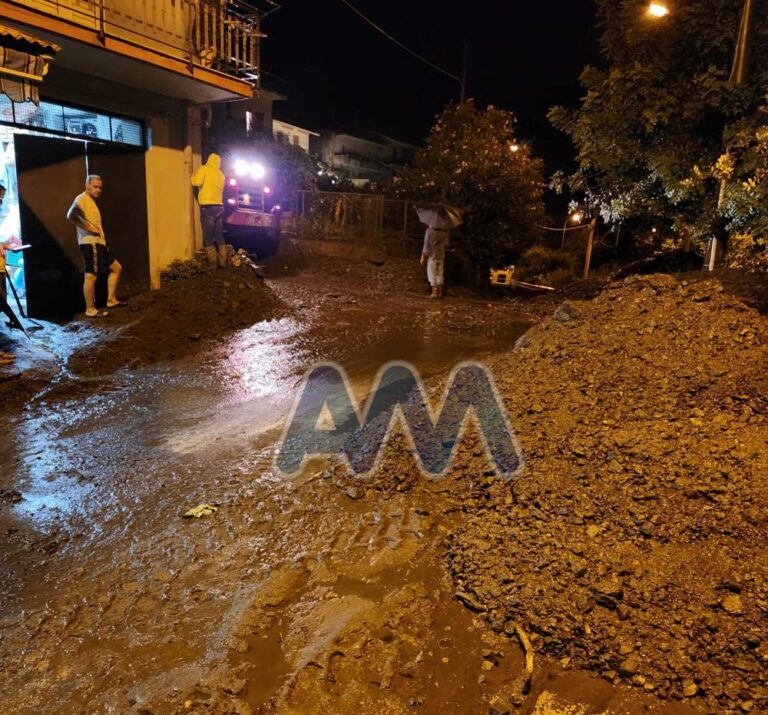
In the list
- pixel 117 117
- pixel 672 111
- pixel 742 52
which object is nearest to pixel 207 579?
pixel 672 111

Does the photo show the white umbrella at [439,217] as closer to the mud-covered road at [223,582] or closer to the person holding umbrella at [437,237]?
the person holding umbrella at [437,237]

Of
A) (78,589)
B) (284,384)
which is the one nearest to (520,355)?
(284,384)

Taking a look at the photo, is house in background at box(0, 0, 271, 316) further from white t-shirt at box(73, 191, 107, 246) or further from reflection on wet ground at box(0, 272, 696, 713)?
reflection on wet ground at box(0, 272, 696, 713)

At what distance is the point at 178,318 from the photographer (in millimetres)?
8641

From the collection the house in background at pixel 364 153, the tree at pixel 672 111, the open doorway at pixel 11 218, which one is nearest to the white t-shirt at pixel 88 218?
the open doorway at pixel 11 218

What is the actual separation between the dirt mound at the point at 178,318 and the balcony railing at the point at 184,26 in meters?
3.44

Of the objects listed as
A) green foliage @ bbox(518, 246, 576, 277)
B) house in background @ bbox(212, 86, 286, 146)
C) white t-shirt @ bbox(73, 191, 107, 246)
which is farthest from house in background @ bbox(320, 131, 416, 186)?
white t-shirt @ bbox(73, 191, 107, 246)

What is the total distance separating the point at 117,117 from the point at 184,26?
1.80 meters

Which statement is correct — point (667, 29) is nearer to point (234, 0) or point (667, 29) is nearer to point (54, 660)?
point (234, 0)

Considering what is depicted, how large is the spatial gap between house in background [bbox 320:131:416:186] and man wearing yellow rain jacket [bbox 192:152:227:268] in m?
22.7

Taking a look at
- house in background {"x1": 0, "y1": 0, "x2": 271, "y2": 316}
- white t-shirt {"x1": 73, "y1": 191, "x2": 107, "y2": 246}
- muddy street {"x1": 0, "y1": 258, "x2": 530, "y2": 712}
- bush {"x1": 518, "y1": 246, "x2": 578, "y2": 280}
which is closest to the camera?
muddy street {"x1": 0, "y1": 258, "x2": 530, "y2": 712}

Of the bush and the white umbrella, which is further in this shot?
the bush

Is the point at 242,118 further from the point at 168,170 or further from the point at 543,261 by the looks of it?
the point at 168,170

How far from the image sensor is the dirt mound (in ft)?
24.0
